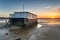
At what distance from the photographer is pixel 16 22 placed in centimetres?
2331

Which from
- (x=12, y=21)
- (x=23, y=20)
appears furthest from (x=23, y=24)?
(x=12, y=21)

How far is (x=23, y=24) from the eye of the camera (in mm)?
22594

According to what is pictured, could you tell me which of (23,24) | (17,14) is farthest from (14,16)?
(23,24)

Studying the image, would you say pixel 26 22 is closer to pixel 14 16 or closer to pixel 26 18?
pixel 26 18

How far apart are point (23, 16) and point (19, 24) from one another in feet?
5.66

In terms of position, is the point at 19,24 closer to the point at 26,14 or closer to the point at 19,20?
the point at 19,20

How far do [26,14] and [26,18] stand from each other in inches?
32.6

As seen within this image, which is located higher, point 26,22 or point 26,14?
point 26,14

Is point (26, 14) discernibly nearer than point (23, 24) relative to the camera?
No

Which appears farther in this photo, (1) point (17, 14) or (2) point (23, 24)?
(1) point (17, 14)

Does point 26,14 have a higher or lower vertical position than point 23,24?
higher

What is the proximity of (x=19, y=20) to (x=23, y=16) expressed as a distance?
3.49 ft

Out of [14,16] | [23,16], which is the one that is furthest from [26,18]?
[14,16]

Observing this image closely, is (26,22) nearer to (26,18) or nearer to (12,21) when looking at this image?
(26,18)
